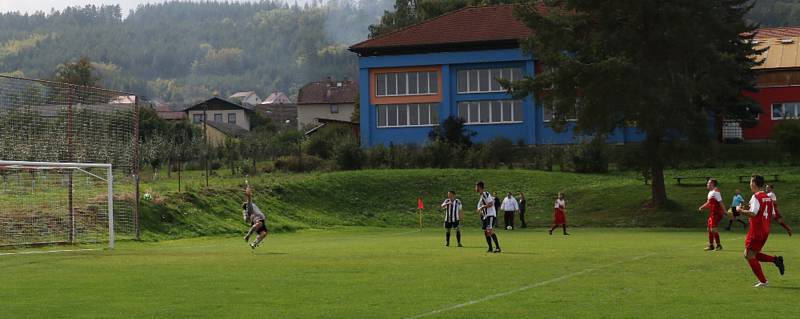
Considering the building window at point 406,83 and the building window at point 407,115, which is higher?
the building window at point 406,83

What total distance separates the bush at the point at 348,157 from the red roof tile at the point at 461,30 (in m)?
17.4

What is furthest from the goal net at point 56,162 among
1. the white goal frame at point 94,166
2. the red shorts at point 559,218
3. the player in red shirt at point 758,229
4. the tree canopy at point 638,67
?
the tree canopy at point 638,67

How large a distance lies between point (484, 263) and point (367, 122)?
218ft

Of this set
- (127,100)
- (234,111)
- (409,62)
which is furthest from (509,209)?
(234,111)

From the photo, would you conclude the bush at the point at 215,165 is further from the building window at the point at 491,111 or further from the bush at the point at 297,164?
the building window at the point at 491,111

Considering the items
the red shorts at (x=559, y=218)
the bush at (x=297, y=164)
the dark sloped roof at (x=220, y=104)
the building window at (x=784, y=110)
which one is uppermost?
the dark sloped roof at (x=220, y=104)

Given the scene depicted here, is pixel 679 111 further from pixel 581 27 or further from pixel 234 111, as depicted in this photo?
pixel 234 111

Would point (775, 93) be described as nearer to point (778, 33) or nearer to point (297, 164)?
point (778, 33)

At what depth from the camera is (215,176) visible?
215 ft

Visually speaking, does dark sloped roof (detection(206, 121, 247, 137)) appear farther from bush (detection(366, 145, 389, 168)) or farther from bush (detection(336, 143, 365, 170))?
bush (detection(336, 143, 365, 170))

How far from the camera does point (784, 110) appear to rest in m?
86.0

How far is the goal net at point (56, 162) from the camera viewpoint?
1296 inches

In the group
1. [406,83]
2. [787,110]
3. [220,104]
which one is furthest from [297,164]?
[220,104]

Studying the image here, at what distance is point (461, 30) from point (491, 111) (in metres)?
7.10
